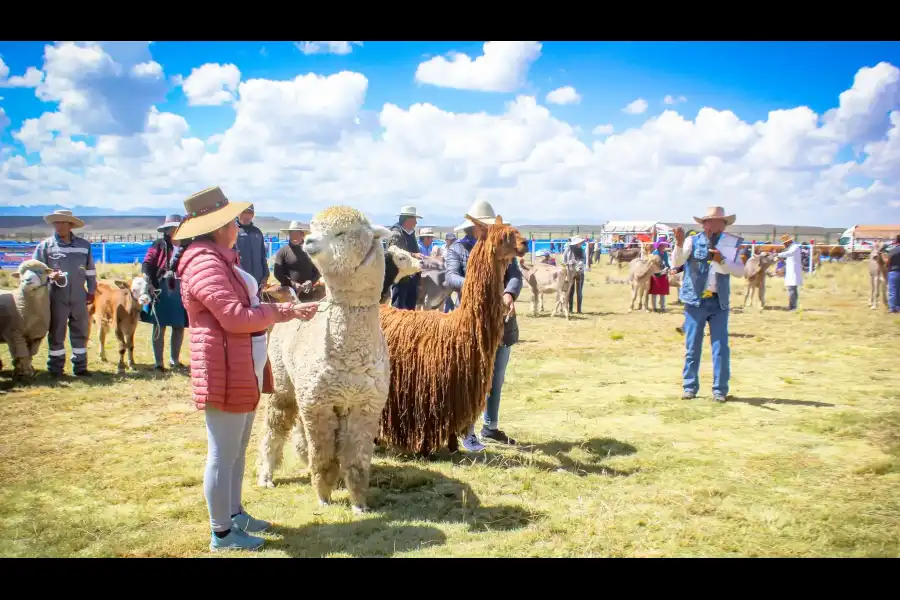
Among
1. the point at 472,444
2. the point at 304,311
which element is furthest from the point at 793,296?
the point at 304,311

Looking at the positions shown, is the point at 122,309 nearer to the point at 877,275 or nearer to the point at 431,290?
the point at 431,290

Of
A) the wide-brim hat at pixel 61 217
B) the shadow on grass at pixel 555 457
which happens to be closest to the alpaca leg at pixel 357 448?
the shadow on grass at pixel 555 457

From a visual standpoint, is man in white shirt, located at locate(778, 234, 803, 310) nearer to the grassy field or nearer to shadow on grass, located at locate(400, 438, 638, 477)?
the grassy field

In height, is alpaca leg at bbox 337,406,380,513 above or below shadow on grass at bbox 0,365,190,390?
above

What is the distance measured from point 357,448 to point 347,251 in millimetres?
1331

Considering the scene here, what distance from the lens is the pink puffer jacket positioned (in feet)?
10.9

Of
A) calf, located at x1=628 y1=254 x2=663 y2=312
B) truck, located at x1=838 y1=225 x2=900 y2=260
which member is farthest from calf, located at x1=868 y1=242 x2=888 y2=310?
truck, located at x1=838 y1=225 x2=900 y2=260

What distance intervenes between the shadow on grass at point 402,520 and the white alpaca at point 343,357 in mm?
259

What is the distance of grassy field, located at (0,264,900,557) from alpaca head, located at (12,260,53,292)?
52.0 inches

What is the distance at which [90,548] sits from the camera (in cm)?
375

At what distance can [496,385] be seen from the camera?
5.80 meters

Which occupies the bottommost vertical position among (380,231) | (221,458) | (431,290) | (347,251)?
(221,458)
